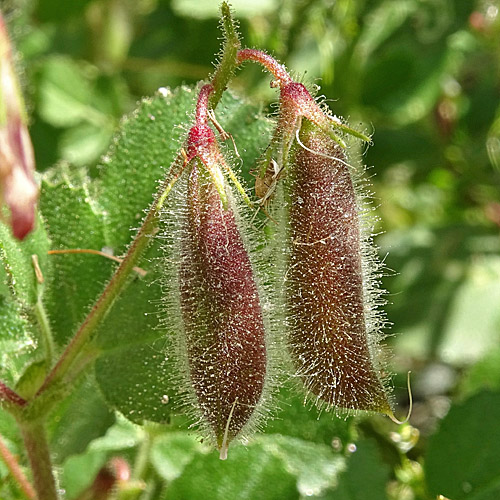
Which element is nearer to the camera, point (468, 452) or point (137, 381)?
point (137, 381)

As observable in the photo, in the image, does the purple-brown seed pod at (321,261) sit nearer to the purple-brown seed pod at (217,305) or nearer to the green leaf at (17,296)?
the purple-brown seed pod at (217,305)

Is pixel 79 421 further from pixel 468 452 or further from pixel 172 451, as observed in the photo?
pixel 468 452

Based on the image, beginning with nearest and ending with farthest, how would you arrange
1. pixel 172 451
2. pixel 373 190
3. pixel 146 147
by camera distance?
pixel 146 147
pixel 172 451
pixel 373 190

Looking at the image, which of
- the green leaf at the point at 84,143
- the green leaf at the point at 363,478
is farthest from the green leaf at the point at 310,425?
the green leaf at the point at 84,143

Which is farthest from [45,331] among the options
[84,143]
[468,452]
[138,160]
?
[84,143]

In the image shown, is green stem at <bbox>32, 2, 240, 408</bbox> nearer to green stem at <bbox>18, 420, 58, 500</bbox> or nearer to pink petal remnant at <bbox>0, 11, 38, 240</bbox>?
green stem at <bbox>18, 420, 58, 500</bbox>

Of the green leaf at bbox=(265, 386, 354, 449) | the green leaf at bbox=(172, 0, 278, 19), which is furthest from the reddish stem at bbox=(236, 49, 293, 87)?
the green leaf at bbox=(172, 0, 278, 19)
